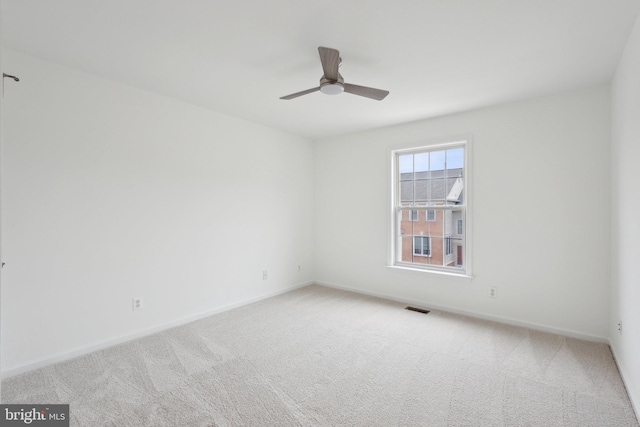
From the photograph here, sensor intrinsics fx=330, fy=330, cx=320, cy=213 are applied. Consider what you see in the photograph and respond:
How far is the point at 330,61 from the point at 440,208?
8.38 feet

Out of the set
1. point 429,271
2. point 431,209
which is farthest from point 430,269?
point 431,209

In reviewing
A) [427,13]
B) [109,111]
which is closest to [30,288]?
[109,111]

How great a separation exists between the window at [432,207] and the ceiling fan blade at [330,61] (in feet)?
7.14

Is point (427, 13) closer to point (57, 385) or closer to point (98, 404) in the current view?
point (98, 404)

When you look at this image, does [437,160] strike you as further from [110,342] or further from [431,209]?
[110,342]

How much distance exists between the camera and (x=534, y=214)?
3.45 metres

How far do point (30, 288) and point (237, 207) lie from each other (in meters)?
2.14

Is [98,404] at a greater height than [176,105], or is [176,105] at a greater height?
[176,105]

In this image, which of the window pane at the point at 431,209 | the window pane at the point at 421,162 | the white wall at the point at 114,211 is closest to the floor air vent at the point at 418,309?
the window pane at the point at 431,209

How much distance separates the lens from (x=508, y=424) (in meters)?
2.02

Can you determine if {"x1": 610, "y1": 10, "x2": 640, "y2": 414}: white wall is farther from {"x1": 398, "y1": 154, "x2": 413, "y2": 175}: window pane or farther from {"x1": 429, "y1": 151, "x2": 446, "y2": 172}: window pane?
{"x1": 398, "y1": 154, "x2": 413, "y2": 175}: window pane

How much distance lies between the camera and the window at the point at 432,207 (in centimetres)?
406

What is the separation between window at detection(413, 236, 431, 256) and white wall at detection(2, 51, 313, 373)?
208 cm

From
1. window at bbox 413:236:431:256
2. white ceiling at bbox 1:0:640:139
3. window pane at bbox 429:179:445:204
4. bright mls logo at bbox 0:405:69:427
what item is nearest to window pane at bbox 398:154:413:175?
window pane at bbox 429:179:445:204
